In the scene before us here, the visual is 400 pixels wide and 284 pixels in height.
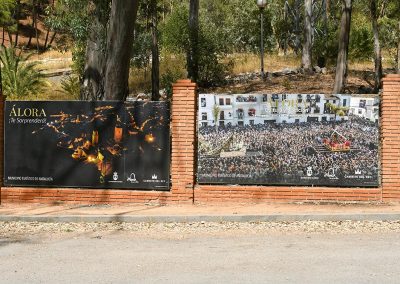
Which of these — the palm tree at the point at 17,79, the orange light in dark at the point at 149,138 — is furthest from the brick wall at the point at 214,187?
the palm tree at the point at 17,79

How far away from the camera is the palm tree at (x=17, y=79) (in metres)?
28.8

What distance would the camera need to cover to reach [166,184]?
528 inches

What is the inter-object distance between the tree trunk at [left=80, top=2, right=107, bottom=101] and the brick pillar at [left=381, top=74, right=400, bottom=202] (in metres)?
8.48

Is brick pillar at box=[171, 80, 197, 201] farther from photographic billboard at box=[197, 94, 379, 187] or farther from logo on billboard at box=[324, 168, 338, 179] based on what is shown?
logo on billboard at box=[324, 168, 338, 179]

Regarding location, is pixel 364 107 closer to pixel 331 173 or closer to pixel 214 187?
pixel 331 173

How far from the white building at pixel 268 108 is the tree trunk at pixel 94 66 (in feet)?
18.9

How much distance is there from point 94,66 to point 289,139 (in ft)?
26.3

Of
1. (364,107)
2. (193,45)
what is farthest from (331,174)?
(193,45)

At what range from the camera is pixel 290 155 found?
13258mm

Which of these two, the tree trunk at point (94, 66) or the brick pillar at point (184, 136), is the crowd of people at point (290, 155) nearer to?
the brick pillar at point (184, 136)

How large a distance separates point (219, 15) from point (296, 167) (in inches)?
2336

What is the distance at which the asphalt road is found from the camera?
7586mm

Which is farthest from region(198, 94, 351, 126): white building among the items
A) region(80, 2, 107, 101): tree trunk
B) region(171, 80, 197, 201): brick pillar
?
region(80, 2, 107, 101): tree trunk

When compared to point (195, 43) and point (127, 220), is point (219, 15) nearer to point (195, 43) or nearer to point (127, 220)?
point (195, 43)
